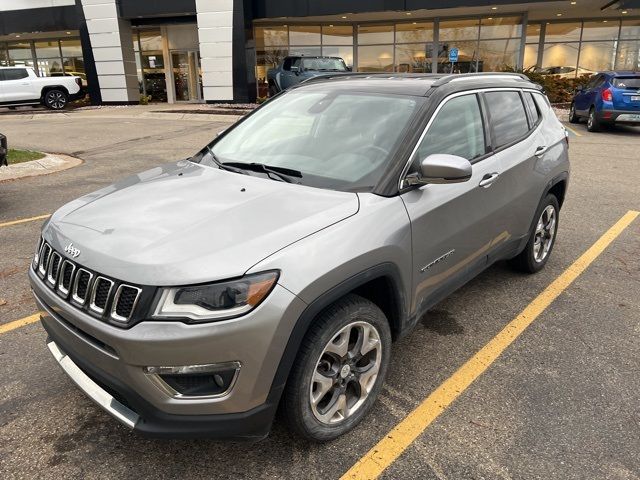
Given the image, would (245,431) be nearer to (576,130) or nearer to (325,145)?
(325,145)

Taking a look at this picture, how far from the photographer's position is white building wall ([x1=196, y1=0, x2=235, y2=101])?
22.7m

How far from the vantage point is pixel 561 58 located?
84.8 ft

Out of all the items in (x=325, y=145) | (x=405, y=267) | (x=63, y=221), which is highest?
(x=325, y=145)

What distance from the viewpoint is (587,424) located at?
2705 mm

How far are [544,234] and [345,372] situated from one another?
2885 millimetres

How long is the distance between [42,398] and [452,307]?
2818 mm

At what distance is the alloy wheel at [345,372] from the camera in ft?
8.00

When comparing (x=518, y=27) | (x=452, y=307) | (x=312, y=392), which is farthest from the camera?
(x=518, y=27)

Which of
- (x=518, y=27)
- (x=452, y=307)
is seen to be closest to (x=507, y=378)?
(x=452, y=307)

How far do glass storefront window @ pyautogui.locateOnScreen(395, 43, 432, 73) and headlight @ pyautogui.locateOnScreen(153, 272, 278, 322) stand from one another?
86.2ft

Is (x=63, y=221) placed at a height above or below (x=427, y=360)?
above

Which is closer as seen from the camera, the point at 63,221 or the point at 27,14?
the point at 63,221

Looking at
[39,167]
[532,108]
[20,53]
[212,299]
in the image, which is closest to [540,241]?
[532,108]

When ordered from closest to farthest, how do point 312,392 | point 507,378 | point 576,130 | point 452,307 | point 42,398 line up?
point 312,392 → point 42,398 → point 507,378 → point 452,307 → point 576,130
